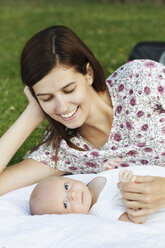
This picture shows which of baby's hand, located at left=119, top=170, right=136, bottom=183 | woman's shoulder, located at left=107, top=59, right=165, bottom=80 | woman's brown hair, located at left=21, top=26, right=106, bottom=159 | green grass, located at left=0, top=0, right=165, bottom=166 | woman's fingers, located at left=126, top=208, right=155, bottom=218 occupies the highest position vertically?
woman's brown hair, located at left=21, top=26, right=106, bottom=159

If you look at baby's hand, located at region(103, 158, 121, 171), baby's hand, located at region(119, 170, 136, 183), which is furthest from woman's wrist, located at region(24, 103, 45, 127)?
baby's hand, located at region(119, 170, 136, 183)

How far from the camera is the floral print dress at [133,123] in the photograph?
3.33 meters

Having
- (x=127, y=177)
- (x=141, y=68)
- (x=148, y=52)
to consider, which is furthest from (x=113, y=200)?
(x=148, y=52)

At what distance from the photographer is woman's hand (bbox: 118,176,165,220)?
257 centimetres

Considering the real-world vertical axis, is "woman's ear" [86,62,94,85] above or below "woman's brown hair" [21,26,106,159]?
below

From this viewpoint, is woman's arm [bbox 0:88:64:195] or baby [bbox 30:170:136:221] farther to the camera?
woman's arm [bbox 0:88:64:195]

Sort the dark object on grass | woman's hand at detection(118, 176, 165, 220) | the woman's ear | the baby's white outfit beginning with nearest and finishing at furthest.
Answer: woman's hand at detection(118, 176, 165, 220)
the baby's white outfit
the woman's ear
the dark object on grass

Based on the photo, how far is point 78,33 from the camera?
11.8 meters

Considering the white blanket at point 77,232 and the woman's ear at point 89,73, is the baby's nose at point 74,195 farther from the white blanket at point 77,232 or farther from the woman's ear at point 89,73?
the woman's ear at point 89,73

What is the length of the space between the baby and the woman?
19.0 inches

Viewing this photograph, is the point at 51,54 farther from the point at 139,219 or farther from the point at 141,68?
the point at 139,219

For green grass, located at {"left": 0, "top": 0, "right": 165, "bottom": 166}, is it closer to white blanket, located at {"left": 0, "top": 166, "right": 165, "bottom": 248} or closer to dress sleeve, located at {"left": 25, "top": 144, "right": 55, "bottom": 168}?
dress sleeve, located at {"left": 25, "top": 144, "right": 55, "bottom": 168}

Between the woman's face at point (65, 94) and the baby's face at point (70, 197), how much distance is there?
0.46 metres

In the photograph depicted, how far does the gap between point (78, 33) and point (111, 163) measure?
8.80m
